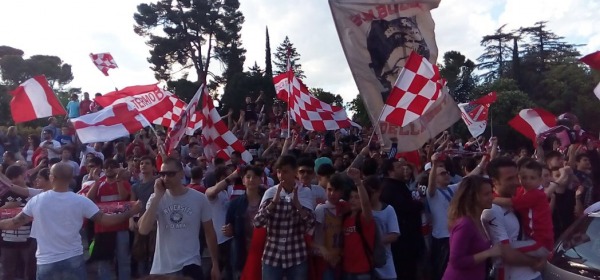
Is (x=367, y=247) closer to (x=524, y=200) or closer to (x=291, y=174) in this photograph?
(x=291, y=174)

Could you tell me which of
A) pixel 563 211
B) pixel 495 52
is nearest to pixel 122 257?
pixel 563 211

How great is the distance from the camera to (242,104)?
30297 mm

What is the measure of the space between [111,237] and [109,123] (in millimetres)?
2177

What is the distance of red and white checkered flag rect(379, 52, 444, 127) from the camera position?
8.16 metres

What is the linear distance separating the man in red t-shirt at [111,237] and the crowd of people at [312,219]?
14 mm

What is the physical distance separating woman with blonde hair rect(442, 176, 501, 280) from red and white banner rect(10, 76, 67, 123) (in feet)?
24.2

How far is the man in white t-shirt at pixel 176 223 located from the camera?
18.6ft

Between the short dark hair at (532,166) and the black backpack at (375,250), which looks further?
the black backpack at (375,250)

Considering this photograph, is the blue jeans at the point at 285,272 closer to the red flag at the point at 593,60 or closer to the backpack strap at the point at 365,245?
the backpack strap at the point at 365,245

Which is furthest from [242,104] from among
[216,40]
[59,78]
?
[59,78]

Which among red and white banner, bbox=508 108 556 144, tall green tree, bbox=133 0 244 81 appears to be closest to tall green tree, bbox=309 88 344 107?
tall green tree, bbox=133 0 244 81

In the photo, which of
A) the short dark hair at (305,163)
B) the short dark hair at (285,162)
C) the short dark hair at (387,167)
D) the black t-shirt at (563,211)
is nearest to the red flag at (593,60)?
the black t-shirt at (563,211)

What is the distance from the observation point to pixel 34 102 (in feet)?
34.1

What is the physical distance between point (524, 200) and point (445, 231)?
2.71m
